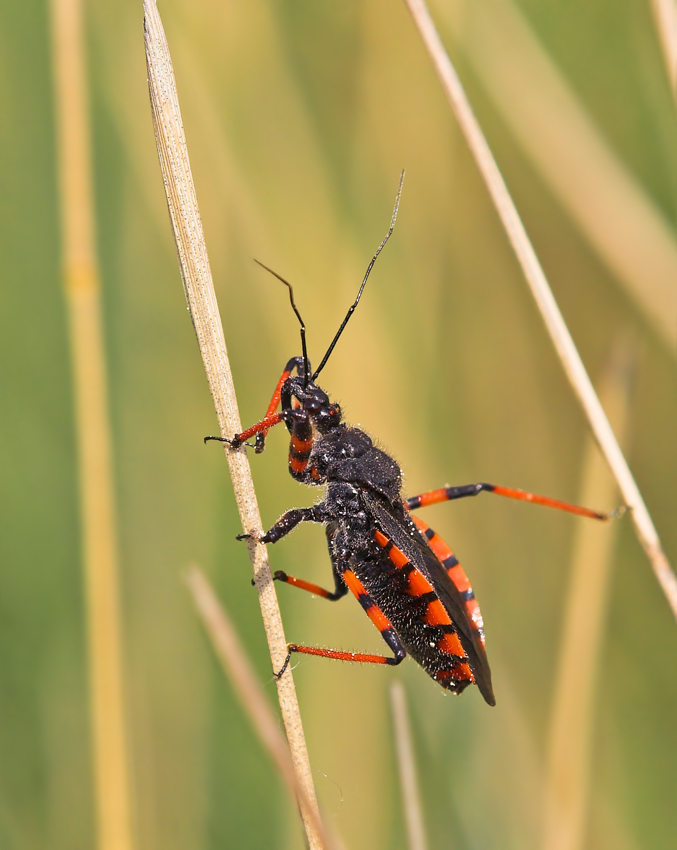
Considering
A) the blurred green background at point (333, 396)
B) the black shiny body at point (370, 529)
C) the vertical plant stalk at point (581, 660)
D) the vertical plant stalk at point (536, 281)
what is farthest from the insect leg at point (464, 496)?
the vertical plant stalk at point (536, 281)

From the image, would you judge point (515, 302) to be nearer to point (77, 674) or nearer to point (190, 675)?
point (190, 675)

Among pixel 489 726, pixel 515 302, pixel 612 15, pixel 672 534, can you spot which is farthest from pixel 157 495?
pixel 612 15

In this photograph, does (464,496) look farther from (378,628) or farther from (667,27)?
(667,27)

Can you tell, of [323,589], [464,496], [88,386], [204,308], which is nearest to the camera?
[204,308]

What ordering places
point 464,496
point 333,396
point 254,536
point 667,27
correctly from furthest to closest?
point 333,396 → point 464,496 → point 667,27 → point 254,536

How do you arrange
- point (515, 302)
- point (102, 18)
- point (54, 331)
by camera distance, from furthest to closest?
1. point (515, 302)
2. point (54, 331)
3. point (102, 18)

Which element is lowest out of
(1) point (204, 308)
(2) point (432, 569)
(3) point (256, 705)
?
(3) point (256, 705)

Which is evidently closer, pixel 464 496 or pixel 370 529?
pixel 370 529

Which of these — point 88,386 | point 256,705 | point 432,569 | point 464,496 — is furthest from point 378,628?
point 256,705
